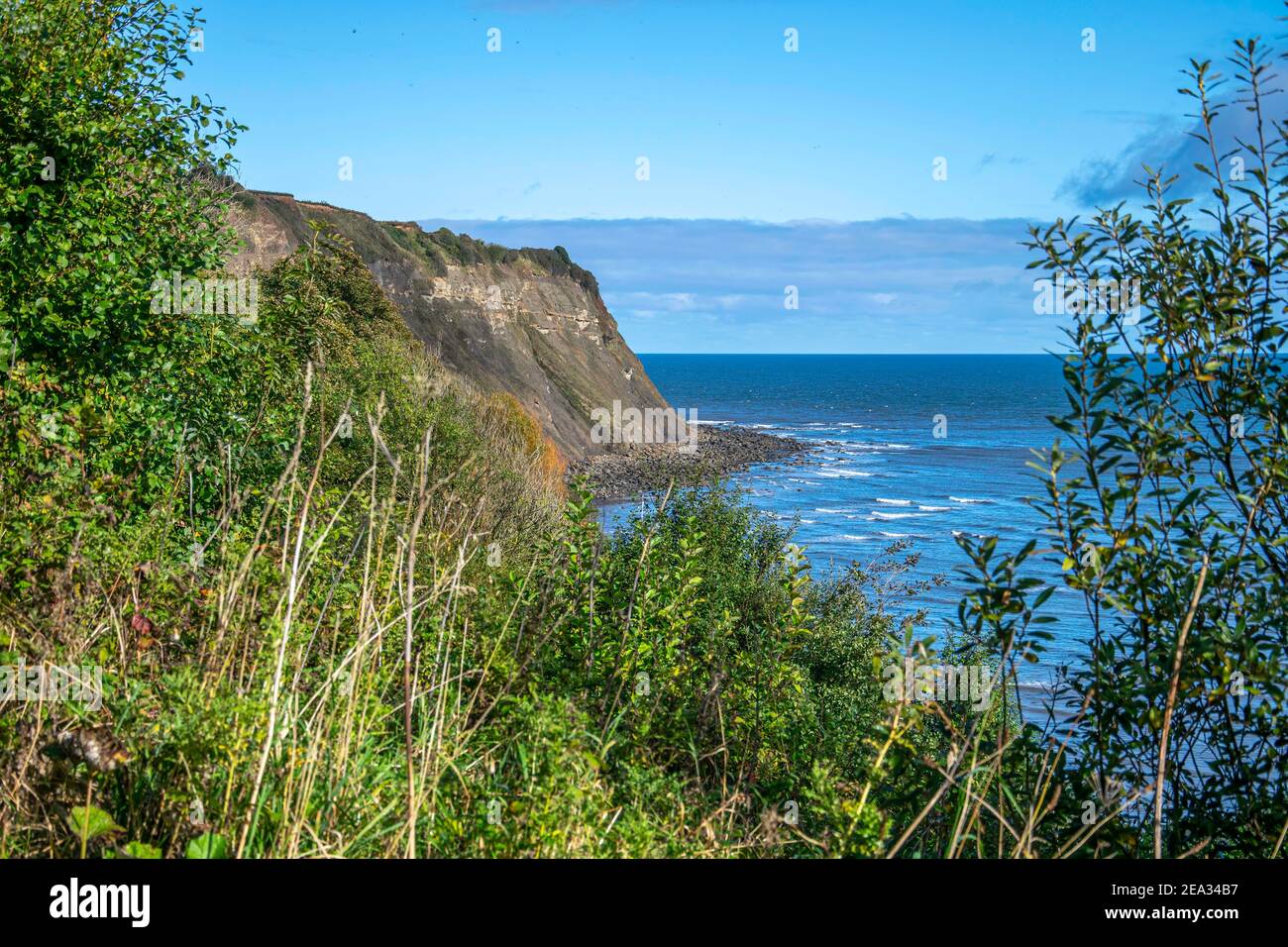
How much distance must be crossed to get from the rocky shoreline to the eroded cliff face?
9.11 feet

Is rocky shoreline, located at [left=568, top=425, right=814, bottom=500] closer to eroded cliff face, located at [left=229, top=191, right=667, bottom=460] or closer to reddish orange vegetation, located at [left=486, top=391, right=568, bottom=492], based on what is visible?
reddish orange vegetation, located at [left=486, top=391, right=568, bottom=492]

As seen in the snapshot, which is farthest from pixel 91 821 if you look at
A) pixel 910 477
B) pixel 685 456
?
pixel 910 477

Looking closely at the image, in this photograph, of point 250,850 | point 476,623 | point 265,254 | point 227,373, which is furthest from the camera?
point 265,254

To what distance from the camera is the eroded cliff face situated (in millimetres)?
54094

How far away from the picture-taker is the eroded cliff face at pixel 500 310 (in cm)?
5409

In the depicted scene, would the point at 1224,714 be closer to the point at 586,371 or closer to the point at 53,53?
the point at 53,53

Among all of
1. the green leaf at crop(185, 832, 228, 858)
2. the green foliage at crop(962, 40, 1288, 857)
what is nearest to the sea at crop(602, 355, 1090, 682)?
the green foliage at crop(962, 40, 1288, 857)

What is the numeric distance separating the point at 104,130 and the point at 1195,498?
740cm

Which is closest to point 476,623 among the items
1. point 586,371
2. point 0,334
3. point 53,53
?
point 0,334

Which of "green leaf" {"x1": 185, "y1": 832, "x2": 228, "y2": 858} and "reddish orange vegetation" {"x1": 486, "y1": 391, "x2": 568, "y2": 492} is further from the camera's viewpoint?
"reddish orange vegetation" {"x1": 486, "y1": 391, "x2": 568, "y2": 492}

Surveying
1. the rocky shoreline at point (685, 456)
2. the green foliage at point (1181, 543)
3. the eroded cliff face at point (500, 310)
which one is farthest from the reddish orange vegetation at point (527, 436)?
the green foliage at point (1181, 543)

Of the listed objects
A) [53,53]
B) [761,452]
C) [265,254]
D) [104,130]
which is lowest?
[761,452]

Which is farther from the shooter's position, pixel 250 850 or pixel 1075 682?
pixel 1075 682
